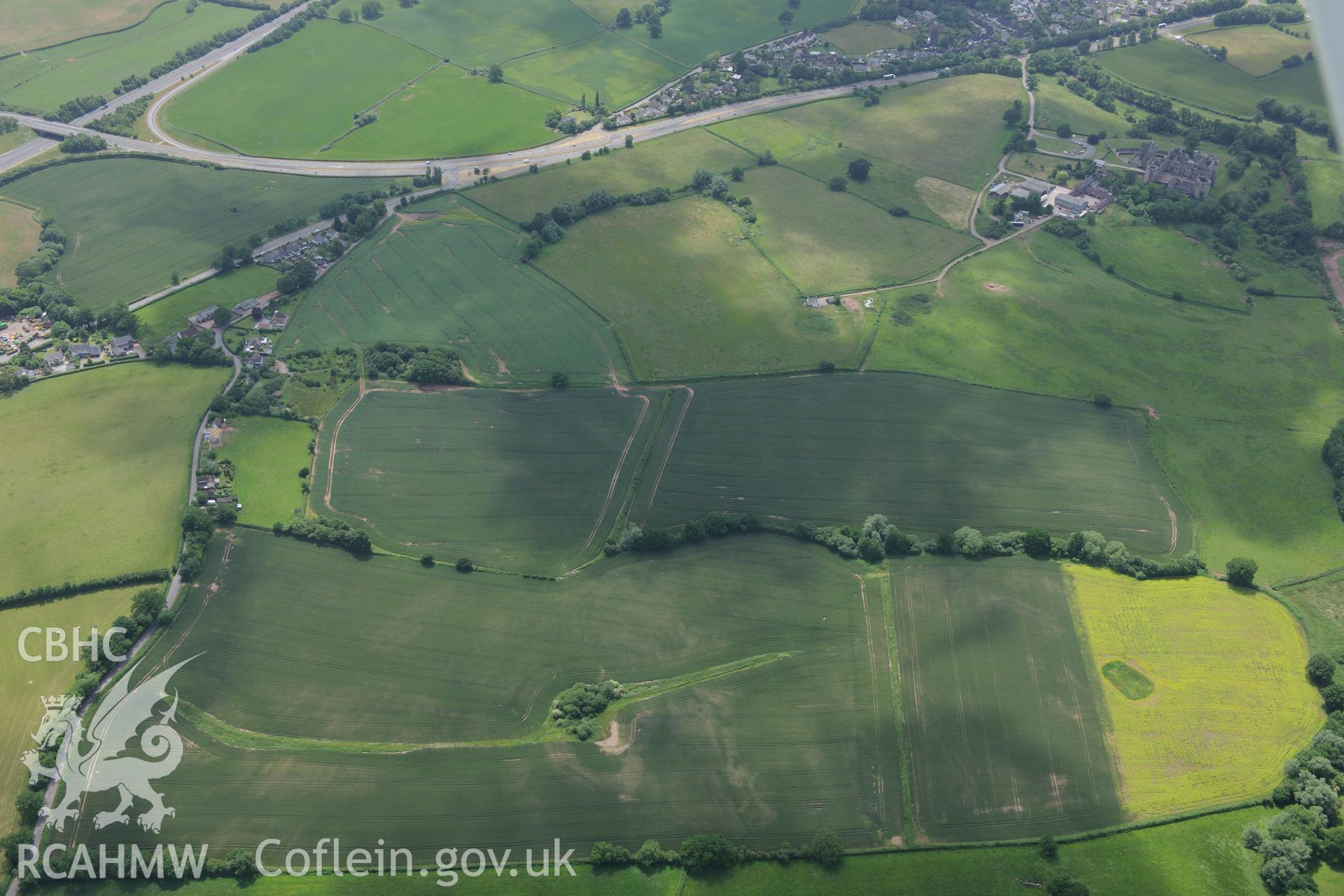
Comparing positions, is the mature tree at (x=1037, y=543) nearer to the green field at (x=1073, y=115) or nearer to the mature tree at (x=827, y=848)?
the mature tree at (x=827, y=848)

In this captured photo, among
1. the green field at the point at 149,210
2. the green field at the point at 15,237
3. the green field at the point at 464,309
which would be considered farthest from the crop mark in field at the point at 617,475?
the green field at the point at 15,237

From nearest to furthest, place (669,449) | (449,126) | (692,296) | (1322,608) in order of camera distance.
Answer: (1322,608) → (669,449) → (692,296) → (449,126)

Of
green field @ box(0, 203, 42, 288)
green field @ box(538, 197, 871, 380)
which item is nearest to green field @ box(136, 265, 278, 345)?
green field @ box(0, 203, 42, 288)

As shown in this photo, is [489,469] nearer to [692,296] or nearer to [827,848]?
[692,296]

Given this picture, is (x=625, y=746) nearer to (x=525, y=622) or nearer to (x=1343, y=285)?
(x=525, y=622)

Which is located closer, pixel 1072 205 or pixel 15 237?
pixel 15 237

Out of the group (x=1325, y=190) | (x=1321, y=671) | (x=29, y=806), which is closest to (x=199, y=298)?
(x=29, y=806)
